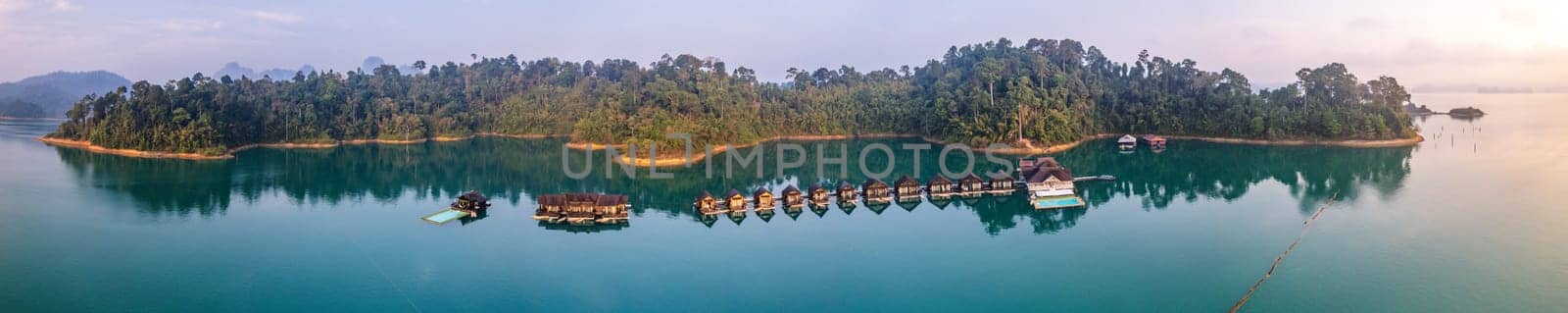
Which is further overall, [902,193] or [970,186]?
[970,186]

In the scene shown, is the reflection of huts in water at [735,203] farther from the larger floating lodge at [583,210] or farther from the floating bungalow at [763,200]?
the larger floating lodge at [583,210]

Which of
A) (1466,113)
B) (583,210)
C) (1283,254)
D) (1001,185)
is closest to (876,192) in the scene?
(1001,185)

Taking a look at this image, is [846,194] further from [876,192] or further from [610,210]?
[610,210]

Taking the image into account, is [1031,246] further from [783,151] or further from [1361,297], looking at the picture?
[783,151]

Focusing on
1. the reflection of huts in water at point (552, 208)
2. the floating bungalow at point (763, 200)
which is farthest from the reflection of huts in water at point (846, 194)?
the reflection of huts in water at point (552, 208)

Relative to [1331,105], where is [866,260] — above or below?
below

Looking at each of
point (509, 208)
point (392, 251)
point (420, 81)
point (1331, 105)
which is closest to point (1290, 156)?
point (1331, 105)

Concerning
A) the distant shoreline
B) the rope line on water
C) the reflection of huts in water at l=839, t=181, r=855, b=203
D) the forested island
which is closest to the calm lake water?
the rope line on water
